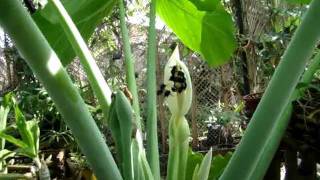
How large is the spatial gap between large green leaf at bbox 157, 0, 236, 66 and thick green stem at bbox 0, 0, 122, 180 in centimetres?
48

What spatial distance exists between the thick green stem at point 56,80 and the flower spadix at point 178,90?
106 mm

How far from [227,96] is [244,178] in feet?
8.27

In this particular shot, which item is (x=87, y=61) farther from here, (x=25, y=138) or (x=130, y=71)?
(x=25, y=138)

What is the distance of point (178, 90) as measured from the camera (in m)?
0.36

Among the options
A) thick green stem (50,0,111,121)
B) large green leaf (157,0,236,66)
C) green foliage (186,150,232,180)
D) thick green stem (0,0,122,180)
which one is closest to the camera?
thick green stem (0,0,122,180)

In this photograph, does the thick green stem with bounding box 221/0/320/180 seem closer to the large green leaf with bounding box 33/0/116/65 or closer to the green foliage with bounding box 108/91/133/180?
the green foliage with bounding box 108/91/133/180

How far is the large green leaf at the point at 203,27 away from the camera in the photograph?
736 mm

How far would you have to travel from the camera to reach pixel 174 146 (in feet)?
1.18

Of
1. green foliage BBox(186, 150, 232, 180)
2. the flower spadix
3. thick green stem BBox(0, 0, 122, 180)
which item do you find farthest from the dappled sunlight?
green foliage BBox(186, 150, 232, 180)

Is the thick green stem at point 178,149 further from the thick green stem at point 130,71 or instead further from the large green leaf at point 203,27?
the large green leaf at point 203,27

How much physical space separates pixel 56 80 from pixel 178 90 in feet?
0.43

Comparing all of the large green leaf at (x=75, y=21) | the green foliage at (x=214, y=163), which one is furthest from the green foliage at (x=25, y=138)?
the green foliage at (x=214, y=163)

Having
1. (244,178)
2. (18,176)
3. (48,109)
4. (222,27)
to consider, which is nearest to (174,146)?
Result: (244,178)

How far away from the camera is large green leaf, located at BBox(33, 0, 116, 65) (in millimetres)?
620
